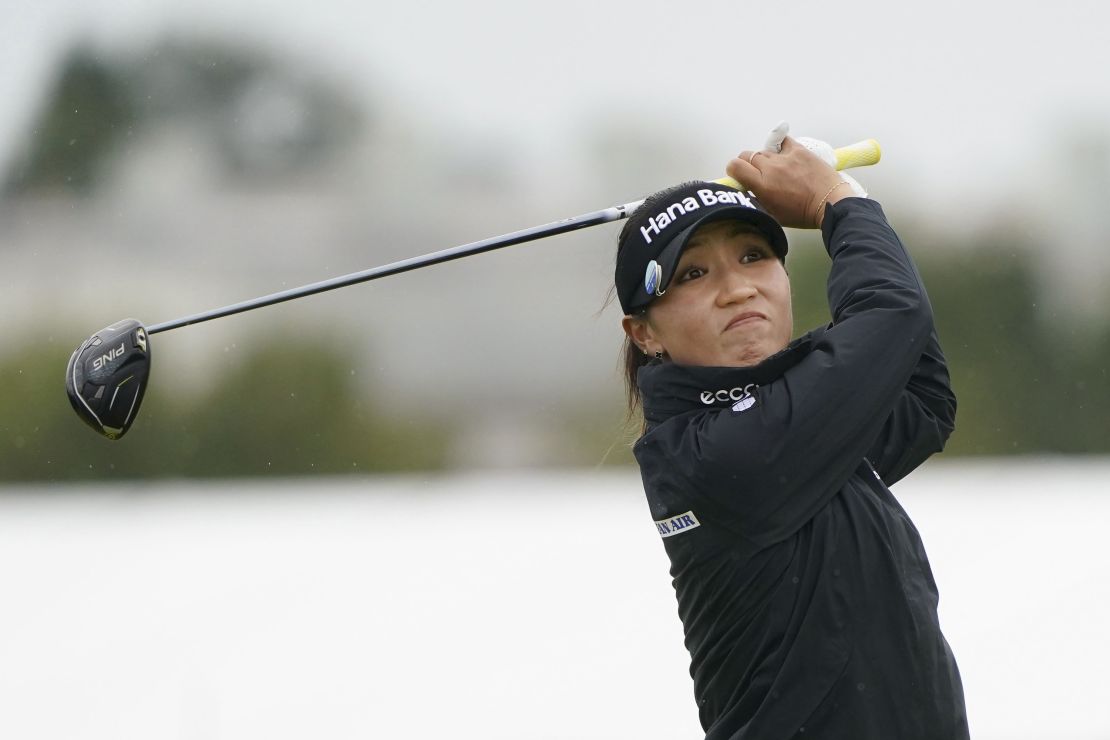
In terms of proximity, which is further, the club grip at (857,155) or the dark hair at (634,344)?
the club grip at (857,155)

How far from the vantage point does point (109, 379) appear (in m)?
2.10

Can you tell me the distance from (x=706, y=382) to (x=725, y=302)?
→ 106 mm

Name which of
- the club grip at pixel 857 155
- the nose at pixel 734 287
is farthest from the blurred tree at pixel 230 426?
the nose at pixel 734 287

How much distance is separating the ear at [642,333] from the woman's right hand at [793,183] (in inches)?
9.2

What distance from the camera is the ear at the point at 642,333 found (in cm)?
166

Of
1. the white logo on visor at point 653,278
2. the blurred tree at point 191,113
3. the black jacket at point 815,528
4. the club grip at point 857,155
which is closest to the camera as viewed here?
the black jacket at point 815,528

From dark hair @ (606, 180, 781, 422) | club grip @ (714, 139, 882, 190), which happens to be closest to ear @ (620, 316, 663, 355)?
dark hair @ (606, 180, 781, 422)

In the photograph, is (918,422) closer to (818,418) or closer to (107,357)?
(818,418)

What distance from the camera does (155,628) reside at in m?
3.78

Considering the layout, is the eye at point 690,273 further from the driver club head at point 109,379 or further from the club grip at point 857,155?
the driver club head at point 109,379

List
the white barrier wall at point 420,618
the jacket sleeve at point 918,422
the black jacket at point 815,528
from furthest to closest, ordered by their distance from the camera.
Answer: the white barrier wall at point 420,618 < the jacket sleeve at point 918,422 < the black jacket at point 815,528

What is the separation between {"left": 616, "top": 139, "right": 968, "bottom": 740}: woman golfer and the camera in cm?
142

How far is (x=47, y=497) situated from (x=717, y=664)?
354cm

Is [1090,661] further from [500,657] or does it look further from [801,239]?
[801,239]
